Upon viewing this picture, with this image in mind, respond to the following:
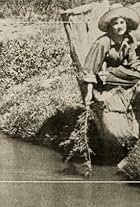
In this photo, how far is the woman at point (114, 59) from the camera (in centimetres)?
125

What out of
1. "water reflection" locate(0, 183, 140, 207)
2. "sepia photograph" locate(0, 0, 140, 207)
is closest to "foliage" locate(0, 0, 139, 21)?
"sepia photograph" locate(0, 0, 140, 207)

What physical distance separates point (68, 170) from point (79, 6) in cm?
60

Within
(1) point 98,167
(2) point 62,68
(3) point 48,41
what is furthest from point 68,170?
(3) point 48,41

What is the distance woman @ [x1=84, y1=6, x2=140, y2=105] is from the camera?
1255 mm

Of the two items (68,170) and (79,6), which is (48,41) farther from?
(68,170)

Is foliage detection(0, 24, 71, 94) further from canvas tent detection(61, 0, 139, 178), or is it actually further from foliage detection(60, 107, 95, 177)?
foliage detection(60, 107, 95, 177)

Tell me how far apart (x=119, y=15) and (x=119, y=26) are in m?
0.04

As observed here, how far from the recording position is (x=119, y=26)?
4.11 feet

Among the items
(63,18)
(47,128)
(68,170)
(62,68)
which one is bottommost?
(68,170)

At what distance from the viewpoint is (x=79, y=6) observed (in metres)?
1.24

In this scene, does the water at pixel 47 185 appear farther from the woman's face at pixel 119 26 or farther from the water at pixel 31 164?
the woman's face at pixel 119 26

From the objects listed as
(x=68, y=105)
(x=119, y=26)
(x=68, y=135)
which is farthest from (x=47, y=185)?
(x=119, y=26)

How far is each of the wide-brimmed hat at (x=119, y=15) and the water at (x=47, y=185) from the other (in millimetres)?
507

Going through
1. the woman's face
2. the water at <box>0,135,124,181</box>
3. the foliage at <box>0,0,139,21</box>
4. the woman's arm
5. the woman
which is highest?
the foliage at <box>0,0,139,21</box>
